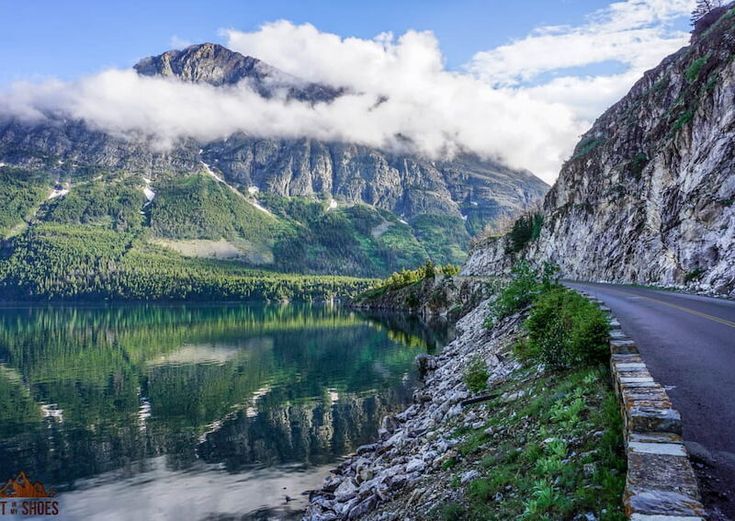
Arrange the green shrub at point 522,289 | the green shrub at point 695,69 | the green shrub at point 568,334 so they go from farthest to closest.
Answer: the green shrub at point 695,69 < the green shrub at point 522,289 < the green shrub at point 568,334

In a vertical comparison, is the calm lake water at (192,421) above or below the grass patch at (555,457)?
below

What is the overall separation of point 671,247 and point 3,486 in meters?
62.6

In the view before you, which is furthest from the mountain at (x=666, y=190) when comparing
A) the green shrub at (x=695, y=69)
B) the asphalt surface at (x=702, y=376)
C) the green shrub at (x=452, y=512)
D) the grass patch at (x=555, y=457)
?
the green shrub at (x=452, y=512)

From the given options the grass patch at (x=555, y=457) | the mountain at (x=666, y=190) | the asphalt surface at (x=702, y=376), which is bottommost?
the grass patch at (x=555, y=457)

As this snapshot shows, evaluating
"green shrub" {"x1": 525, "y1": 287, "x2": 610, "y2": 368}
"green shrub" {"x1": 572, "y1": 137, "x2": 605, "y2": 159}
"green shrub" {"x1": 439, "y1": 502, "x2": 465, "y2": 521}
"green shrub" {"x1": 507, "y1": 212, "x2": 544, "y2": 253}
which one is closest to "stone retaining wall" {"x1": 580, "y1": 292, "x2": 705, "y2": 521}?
"green shrub" {"x1": 439, "y1": 502, "x2": 465, "y2": 521}

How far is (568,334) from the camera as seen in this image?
62.4 ft

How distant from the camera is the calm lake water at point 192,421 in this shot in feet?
98.8

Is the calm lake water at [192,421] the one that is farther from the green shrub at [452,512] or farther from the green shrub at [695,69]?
Result: the green shrub at [695,69]

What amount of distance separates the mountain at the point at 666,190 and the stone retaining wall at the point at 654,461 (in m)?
37.7

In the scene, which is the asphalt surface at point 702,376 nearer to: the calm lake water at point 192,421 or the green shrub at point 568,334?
the green shrub at point 568,334

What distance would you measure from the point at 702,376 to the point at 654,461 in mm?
8343

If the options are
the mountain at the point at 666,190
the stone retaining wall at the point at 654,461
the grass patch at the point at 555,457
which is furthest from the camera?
the mountain at the point at 666,190

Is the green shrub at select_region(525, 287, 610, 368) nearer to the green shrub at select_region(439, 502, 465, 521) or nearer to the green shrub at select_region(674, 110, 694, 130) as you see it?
the green shrub at select_region(439, 502, 465, 521)

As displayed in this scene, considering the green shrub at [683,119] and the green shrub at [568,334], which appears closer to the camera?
the green shrub at [568,334]
